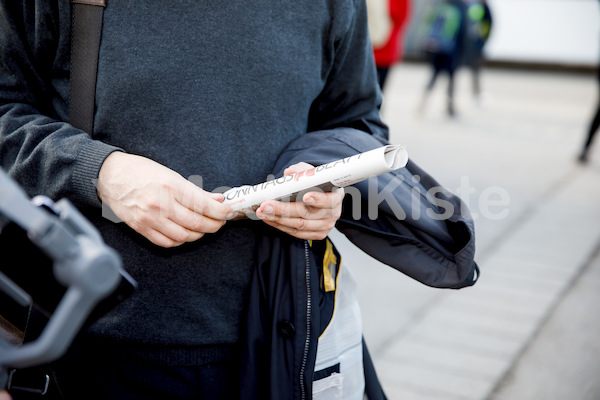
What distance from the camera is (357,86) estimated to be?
5.24 feet

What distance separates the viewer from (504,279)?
4246 mm

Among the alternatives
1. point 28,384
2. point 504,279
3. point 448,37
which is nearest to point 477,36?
point 448,37

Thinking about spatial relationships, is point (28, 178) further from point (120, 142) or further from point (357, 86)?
point (357, 86)

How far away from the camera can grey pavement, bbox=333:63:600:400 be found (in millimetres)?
3162

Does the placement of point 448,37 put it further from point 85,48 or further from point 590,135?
point 85,48

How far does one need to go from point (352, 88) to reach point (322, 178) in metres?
0.52

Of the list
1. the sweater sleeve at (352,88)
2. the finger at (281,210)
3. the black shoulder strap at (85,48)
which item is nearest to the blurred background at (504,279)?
the sweater sleeve at (352,88)

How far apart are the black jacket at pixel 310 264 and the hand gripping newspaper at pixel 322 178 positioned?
16 centimetres

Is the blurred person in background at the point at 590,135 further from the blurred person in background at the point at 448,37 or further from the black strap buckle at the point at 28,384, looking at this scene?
the black strap buckle at the point at 28,384

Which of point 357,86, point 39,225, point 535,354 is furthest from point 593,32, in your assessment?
point 39,225

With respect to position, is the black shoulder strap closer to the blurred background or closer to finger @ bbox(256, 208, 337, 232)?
finger @ bbox(256, 208, 337, 232)

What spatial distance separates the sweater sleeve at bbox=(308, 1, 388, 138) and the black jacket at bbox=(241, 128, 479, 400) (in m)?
0.19

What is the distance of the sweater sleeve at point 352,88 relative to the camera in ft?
5.08

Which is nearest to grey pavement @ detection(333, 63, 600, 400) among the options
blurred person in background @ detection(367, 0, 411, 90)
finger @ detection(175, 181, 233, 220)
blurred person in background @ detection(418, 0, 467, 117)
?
finger @ detection(175, 181, 233, 220)
